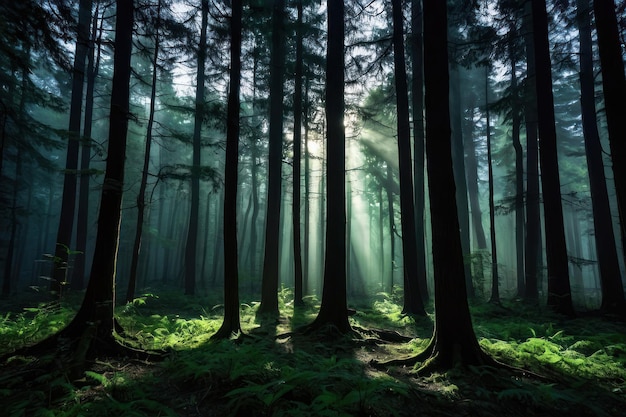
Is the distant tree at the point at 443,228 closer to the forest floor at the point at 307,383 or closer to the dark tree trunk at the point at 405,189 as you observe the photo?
the forest floor at the point at 307,383

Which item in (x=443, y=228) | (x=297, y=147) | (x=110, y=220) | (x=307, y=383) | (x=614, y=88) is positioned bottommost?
(x=307, y=383)

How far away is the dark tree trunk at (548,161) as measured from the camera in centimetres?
975

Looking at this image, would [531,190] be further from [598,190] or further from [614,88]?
[614,88]

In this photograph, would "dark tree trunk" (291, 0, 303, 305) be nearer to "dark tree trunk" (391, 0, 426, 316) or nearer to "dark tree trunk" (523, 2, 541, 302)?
"dark tree trunk" (391, 0, 426, 316)

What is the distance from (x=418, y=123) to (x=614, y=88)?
23.5ft

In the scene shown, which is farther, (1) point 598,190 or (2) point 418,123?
(2) point 418,123

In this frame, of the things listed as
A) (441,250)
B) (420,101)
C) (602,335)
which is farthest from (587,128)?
(441,250)

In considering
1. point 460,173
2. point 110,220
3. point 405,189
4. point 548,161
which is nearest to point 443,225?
point 405,189

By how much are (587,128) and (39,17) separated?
17.1 metres

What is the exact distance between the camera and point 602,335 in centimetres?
715

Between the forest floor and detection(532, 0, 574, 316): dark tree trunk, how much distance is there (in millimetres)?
3004

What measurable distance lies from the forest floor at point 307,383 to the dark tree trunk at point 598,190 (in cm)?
435

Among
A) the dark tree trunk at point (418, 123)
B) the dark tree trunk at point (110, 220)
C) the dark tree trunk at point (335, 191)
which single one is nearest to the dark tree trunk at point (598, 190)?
the dark tree trunk at point (418, 123)

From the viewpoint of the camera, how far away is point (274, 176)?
1238 centimetres
